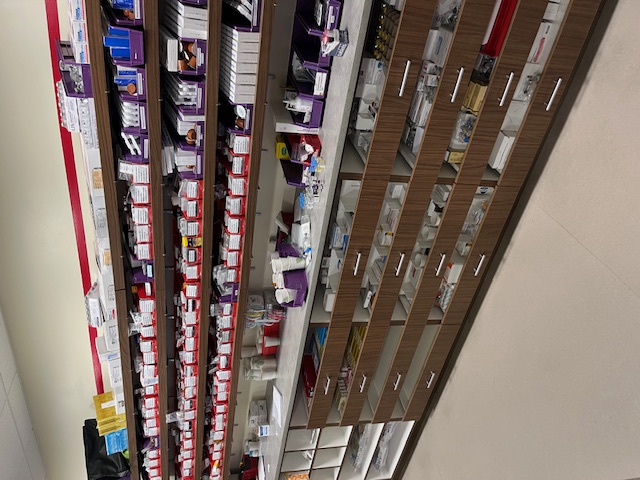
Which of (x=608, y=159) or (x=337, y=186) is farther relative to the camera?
(x=337, y=186)

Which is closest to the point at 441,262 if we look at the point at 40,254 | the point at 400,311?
the point at 400,311

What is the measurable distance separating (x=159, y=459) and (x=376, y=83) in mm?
2332

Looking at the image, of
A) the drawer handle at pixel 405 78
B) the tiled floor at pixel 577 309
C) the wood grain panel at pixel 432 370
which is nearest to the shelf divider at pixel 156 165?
the drawer handle at pixel 405 78

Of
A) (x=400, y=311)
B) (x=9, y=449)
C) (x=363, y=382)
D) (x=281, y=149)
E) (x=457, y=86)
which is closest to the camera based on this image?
(x=457, y=86)

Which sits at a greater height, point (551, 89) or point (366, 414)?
point (551, 89)

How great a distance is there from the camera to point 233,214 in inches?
77.7

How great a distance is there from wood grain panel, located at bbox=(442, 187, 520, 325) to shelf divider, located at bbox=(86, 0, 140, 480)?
139 cm

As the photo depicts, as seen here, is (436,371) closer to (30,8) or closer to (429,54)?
(429,54)

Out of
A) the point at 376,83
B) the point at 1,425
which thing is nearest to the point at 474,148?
the point at 376,83

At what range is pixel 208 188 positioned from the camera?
1.86 metres

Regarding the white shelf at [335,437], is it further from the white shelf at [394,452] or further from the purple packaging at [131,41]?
the purple packaging at [131,41]

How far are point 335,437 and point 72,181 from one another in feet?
6.36

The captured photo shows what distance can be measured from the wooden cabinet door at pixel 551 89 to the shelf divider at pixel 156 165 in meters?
1.24

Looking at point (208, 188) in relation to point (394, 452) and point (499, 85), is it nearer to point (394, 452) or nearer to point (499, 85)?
point (499, 85)
